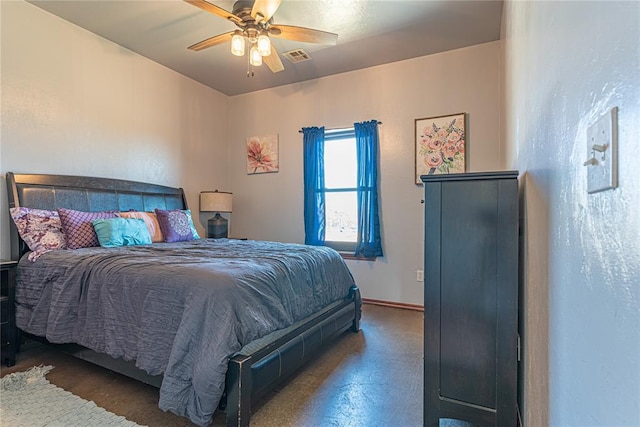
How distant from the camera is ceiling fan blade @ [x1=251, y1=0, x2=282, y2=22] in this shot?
2335mm

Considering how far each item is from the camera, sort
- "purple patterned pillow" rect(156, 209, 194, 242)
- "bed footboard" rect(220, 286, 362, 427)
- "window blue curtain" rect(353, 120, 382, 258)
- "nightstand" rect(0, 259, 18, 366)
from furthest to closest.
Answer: "window blue curtain" rect(353, 120, 382, 258) → "purple patterned pillow" rect(156, 209, 194, 242) → "nightstand" rect(0, 259, 18, 366) → "bed footboard" rect(220, 286, 362, 427)

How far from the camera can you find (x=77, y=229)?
2.74 m

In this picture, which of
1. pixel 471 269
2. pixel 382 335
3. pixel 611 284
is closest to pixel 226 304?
pixel 471 269

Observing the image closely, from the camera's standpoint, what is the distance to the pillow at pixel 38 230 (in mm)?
2576

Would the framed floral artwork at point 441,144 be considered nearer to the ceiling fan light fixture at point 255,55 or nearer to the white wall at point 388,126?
the white wall at point 388,126

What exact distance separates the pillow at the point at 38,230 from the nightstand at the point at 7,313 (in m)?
0.20

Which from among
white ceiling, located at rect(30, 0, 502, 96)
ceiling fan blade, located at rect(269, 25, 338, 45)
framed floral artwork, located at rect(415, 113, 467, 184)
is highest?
white ceiling, located at rect(30, 0, 502, 96)

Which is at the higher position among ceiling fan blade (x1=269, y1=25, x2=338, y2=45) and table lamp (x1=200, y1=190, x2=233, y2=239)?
ceiling fan blade (x1=269, y1=25, x2=338, y2=45)

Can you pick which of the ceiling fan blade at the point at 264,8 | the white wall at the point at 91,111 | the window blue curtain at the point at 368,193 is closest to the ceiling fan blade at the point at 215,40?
the ceiling fan blade at the point at 264,8

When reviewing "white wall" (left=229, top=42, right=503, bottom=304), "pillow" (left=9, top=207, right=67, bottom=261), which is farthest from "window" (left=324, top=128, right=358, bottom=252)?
"pillow" (left=9, top=207, right=67, bottom=261)

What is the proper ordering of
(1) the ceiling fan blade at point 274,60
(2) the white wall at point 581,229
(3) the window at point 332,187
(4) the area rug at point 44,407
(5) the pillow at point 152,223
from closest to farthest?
(2) the white wall at point 581,229
(4) the area rug at point 44,407
(1) the ceiling fan blade at point 274,60
(5) the pillow at point 152,223
(3) the window at point 332,187

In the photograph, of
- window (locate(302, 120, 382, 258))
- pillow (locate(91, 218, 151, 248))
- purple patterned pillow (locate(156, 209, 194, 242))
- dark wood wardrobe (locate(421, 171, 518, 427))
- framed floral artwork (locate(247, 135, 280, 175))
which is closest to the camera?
dark wood wardrobe (locate(421, 171, 518, 427))

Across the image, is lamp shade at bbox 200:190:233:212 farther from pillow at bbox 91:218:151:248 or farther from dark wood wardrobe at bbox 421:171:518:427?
dark wood wardrobe at bbox 421:171:518:427

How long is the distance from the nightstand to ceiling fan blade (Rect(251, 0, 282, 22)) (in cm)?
253
